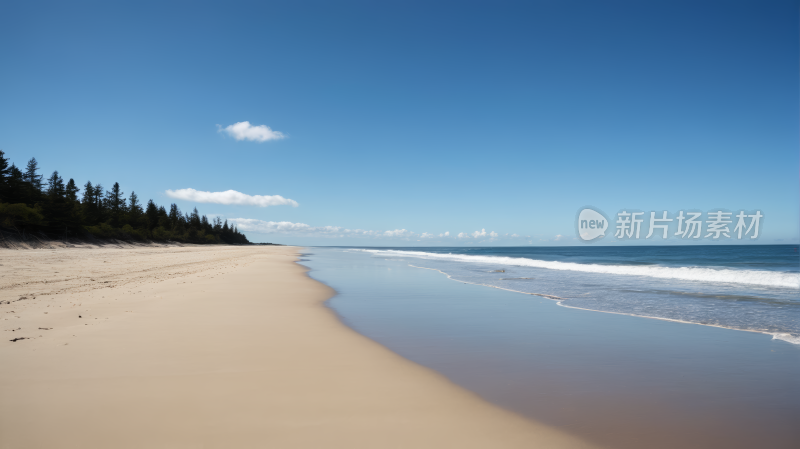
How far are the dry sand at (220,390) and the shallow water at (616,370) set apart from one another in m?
0.52

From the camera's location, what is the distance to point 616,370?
15.8ft

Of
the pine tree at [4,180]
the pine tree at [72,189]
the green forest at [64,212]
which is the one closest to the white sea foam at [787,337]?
the green forest at [64,212]

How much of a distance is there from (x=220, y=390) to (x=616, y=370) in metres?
5.10

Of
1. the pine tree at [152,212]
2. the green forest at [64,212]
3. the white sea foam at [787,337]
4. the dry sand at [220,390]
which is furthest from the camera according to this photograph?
the pine tree at [152,212]

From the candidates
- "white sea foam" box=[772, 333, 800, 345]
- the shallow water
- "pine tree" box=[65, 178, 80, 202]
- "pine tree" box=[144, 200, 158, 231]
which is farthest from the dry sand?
"pine tree" box=[144, 200, 158, 231]

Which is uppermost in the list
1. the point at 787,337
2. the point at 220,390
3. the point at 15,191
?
the point at 15,191

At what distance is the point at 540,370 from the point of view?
4.76 m

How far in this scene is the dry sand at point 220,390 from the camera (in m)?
2.90

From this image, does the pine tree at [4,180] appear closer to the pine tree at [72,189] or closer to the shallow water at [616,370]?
the pine tree at [72,189]

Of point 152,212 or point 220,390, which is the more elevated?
point 152,212

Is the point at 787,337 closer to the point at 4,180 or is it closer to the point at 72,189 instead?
the point at 4,180

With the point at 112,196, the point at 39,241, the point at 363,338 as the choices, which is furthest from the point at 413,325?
the point at 112,196

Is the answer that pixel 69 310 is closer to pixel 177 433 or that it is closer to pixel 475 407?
pixel 177 433

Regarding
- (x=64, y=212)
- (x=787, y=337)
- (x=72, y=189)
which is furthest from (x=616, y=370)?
(x=72, y=189)
